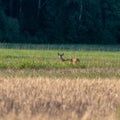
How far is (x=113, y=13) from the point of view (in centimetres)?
6900

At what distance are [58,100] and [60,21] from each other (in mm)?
51905

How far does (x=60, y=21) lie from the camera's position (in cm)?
6519

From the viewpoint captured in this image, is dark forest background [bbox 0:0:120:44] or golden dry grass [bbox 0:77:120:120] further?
dark forest background [bbox 0:0:120:44]

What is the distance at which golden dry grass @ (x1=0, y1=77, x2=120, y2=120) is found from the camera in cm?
1157

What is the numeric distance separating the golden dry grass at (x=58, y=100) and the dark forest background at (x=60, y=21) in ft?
→ 143

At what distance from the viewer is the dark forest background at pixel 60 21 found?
61.8m

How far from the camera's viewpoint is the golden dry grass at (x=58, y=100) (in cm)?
1157

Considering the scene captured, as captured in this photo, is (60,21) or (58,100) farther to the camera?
(60,21)

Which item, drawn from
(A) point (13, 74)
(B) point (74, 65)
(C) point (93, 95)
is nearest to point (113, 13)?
(B) point (74, 65)

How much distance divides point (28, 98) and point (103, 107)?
5.35 ft

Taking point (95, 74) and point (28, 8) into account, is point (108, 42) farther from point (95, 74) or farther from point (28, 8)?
point (95, 74)

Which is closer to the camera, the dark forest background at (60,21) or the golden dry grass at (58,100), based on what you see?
the golden dry grass at (58,100)

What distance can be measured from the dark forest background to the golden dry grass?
4370 cm

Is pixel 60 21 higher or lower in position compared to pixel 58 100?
lower
